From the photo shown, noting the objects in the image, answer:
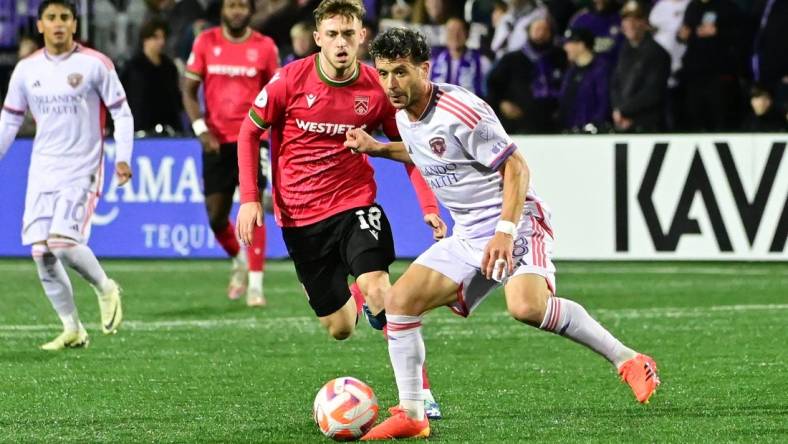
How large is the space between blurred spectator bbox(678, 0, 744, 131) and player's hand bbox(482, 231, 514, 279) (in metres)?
9.45

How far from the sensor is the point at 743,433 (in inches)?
254

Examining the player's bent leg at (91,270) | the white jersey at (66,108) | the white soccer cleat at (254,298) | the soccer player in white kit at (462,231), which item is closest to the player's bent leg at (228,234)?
the white soccer cleat at (254,298)

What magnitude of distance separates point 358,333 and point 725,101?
6131 millimetres

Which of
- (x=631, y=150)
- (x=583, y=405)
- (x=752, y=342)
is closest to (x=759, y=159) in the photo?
(x=631, y=150)

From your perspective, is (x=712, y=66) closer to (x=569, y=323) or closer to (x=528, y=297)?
(x=569, y=323)

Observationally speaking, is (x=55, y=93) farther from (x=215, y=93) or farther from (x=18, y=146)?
(x=18, y=146)

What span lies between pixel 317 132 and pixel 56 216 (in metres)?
2.47

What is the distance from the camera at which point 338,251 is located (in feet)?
25.7

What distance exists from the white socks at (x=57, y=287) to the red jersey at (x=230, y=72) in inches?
106

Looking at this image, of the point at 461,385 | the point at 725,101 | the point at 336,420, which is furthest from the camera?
the point at 725,101

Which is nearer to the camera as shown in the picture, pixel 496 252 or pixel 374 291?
pixel 496 252

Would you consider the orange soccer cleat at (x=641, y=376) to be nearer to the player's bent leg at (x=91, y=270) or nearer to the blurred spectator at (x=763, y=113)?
the player's bent leg at (x=91, y=270)

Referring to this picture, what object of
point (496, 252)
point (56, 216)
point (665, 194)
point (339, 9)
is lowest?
point (665, 194)

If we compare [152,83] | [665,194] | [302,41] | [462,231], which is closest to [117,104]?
[462,231]
